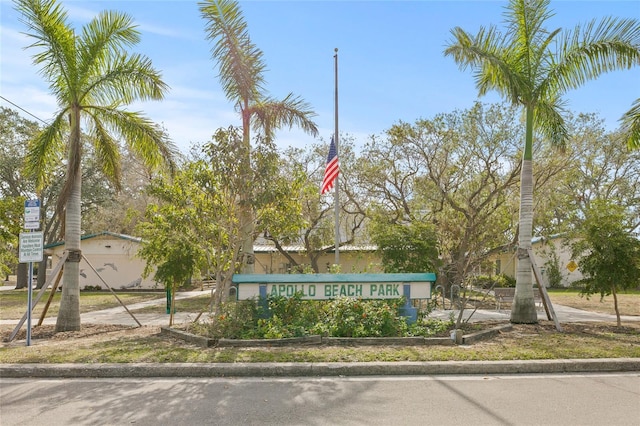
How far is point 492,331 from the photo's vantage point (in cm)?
1006

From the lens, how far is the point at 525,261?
12062mm

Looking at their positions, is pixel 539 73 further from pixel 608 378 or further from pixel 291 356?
pixel 291 356

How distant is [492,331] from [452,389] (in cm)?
405

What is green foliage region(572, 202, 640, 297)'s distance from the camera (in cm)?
1113

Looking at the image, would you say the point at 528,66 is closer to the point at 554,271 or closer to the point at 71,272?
the point at 71,272

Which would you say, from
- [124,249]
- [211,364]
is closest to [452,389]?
[211,364]

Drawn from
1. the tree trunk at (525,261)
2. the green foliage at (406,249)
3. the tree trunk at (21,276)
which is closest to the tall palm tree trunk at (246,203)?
the green foliage at (406,249)

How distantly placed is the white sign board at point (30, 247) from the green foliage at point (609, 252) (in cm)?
1165

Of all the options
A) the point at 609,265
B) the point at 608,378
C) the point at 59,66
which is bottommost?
the point at 608,378

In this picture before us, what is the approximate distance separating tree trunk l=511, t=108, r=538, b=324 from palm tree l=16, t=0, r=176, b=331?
28.9 ft

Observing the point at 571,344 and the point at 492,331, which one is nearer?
the point at 571,344

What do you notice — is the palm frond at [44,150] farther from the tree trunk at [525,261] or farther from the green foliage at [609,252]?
the green foliage at [609,252]

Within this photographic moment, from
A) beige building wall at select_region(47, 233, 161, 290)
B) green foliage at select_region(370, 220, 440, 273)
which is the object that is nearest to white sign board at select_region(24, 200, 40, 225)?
green foliage at select_region(370, 220, 440, 273)

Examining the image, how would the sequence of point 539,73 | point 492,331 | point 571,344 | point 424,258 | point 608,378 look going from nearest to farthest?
point 608,378
point 571,344
point 492,331
point 539,73
point 424,258
